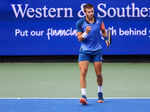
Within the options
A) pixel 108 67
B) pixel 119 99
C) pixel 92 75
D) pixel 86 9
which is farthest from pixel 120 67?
pixel 86 9

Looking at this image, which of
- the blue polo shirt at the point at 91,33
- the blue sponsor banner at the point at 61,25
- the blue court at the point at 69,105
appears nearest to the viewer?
the blue court at the point at 69,105

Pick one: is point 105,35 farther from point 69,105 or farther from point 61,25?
point 61,25

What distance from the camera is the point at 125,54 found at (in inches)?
442

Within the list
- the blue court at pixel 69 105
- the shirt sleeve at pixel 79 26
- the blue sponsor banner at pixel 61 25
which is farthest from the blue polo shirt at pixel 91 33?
the blue sponsor banner at pixel 61 25

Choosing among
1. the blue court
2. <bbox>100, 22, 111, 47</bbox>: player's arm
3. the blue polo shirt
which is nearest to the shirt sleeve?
the blue polo shirt

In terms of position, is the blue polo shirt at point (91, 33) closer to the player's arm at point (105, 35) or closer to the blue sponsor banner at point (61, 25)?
the player's arm at point (105, 35)

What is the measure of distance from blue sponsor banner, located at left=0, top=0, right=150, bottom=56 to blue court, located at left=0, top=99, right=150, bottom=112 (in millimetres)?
3993

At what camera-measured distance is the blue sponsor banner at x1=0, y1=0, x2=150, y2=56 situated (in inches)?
436

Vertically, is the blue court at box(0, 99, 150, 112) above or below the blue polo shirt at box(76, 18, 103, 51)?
below

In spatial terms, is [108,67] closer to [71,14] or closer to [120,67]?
[120,67]

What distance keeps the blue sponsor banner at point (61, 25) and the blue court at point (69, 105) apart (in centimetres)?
399

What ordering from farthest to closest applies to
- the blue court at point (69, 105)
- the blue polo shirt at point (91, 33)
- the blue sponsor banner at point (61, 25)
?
the blue sponsor banner at point (61, 25), the blue polo shirt at point (91, 33), the blue court at point (69, 105)

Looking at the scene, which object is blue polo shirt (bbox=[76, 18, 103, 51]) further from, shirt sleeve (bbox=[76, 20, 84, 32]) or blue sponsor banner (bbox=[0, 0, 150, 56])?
blue sponsor banner (bbox=[0, 0, 150, 56])

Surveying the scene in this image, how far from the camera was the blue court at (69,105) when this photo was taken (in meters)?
6.67
